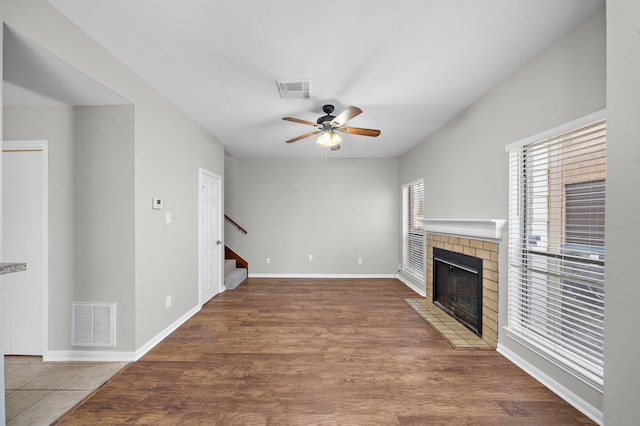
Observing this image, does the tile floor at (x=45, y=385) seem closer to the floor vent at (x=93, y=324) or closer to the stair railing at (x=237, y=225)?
the floor vent at (x=93, y=324)

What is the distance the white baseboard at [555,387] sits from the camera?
1700 millimetres

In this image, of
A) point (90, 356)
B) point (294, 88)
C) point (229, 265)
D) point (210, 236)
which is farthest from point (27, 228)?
point (229, 265)

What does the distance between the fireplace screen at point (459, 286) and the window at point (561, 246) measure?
1.63ft

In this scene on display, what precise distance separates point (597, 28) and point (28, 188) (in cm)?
455

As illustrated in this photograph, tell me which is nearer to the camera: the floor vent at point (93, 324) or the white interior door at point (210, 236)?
the floor vent at point (93, 324)

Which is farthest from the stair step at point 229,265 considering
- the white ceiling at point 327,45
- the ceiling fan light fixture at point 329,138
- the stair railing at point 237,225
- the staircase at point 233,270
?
the ceiling fan light fixture at point 329,138

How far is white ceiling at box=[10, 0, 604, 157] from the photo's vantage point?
162 centimetres

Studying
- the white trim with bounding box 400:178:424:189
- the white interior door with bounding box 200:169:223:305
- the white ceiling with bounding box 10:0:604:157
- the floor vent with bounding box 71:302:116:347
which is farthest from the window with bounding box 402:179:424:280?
the floor vent with bounding box 71:302:116:347

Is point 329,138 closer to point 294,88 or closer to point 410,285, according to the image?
point 294,88

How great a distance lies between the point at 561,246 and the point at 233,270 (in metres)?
5.01

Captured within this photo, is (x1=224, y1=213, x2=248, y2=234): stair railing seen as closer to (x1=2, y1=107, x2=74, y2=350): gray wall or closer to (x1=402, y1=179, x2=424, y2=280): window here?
(x1=2, y1=107, x2=74, y2=350): gray wall

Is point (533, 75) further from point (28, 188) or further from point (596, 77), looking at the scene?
point (28, 188)

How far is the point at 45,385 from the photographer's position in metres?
2.07

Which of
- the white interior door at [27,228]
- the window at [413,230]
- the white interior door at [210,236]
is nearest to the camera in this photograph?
the white interior door at [27,228]
